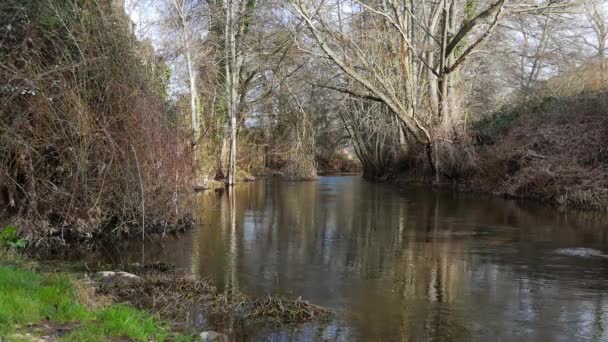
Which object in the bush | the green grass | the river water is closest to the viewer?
the green grass

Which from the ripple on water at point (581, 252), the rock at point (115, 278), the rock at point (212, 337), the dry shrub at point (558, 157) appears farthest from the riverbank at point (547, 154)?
the rock at point (212, 337)

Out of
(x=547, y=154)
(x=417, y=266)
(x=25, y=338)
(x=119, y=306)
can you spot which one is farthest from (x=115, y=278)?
(x=547, y=154)

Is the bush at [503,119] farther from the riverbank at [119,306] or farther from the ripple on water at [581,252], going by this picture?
the riverbank at [119,306]

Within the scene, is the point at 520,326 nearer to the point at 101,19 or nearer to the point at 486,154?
the point at 101,19

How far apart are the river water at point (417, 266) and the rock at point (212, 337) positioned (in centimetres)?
31

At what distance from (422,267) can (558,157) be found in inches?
531

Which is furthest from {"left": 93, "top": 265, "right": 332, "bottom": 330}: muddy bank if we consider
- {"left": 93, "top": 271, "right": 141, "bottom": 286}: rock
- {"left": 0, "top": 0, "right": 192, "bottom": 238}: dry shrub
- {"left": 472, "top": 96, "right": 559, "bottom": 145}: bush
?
{"left": 472, "top": 96, "right": 559, "bottom": 145}: bush

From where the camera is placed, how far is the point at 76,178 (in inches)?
448

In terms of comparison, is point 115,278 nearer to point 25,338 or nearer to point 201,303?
point 201,303

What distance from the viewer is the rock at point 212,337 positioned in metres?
6.36

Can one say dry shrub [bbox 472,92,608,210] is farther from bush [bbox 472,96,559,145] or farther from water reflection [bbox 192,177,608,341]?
water reflection [bbox 192,177,608,341]

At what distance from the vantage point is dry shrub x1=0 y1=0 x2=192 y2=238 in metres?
11.0

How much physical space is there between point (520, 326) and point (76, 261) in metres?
7.61

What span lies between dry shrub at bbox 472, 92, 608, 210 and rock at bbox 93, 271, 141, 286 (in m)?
15.8
